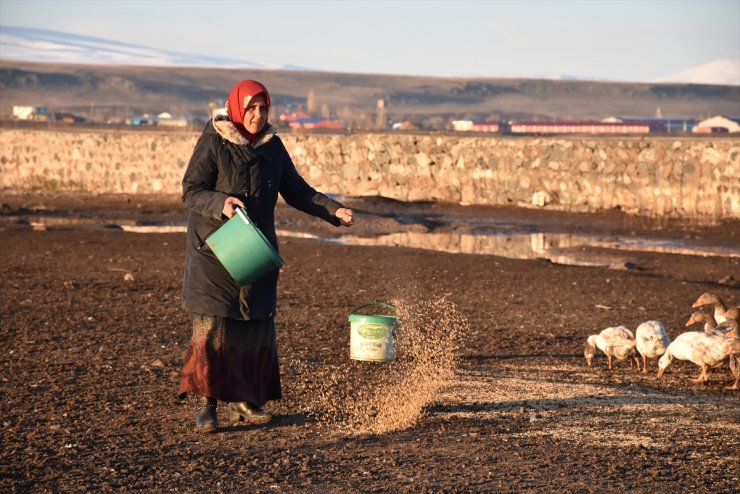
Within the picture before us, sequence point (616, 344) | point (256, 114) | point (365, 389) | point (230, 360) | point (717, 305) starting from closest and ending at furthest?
point (256, 114), point (230, 360), point (365, 389), point (616, 344), point (717, 305)

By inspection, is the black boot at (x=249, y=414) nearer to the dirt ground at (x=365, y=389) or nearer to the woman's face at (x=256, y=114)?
the dirt ground at (x=365, y=389)

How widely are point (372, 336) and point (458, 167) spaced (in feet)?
54.1

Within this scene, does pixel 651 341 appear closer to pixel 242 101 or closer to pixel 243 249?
pixel 243 249

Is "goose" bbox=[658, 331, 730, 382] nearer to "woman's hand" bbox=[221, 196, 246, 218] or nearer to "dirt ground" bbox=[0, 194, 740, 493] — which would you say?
"dirt ground" bbox=[0, 194, 740, 493]

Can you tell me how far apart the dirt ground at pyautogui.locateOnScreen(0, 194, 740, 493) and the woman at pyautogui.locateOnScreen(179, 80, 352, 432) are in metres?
0.30

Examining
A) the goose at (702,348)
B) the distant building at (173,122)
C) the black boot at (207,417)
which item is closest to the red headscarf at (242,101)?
the black boot at (207,417)

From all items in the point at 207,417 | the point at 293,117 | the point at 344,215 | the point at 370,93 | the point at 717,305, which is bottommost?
the point at 207,417

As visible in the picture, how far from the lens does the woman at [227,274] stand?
7.10 m

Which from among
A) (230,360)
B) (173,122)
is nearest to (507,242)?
(230,360)

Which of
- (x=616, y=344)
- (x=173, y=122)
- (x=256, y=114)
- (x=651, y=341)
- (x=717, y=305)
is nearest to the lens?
(x=256, y=114)

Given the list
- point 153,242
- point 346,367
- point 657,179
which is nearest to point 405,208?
point 657,179

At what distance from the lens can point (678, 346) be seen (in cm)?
894

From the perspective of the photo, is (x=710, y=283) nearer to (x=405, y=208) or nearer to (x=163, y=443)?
(x=163, y=443)

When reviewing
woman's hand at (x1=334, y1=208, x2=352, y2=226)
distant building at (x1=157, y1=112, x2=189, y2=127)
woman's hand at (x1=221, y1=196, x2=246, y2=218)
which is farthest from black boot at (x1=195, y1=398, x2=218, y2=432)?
distant building at (x1=157, y1=112, x2=189, y2=127)
